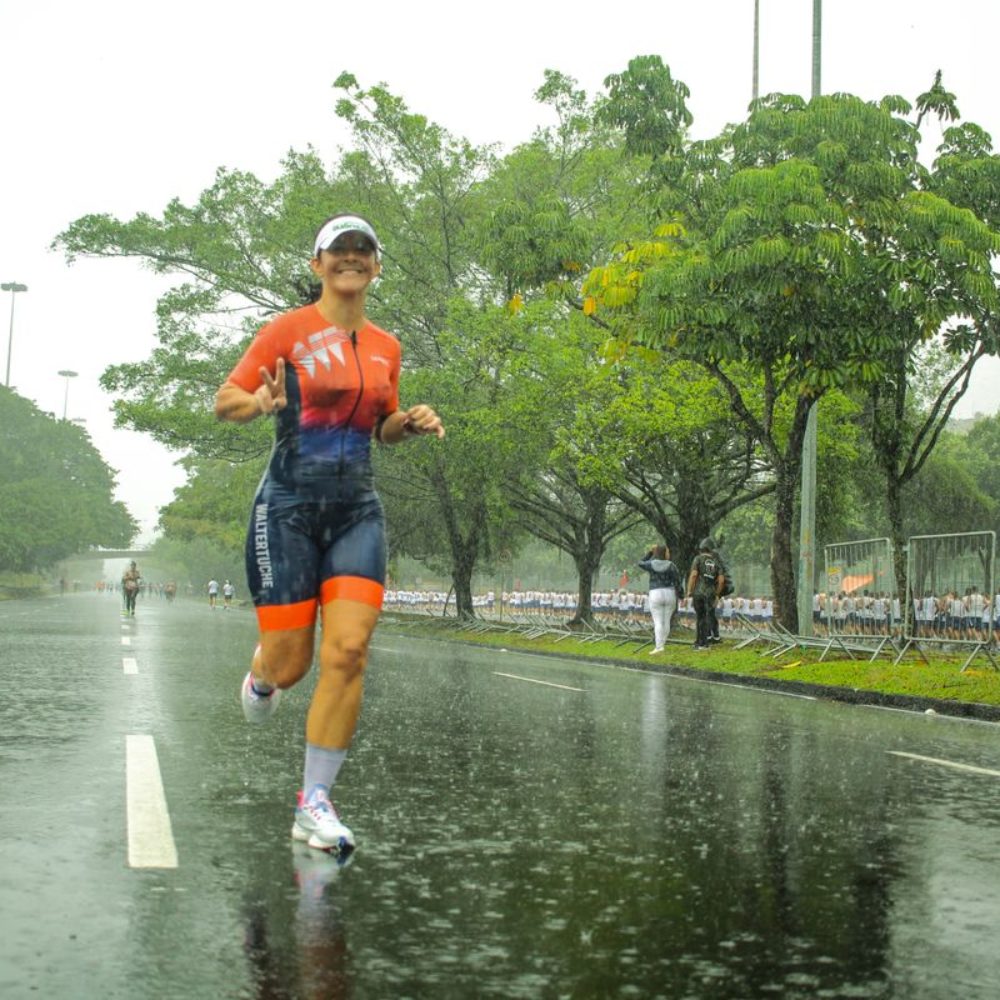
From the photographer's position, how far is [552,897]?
180 inches

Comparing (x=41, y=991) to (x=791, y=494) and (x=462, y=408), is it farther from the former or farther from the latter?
(x=462, y=408)

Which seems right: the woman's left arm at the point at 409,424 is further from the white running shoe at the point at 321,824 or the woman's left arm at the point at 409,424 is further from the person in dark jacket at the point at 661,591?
the person in dark jacket at the point at 661,591

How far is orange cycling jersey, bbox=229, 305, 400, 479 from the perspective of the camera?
206 inches

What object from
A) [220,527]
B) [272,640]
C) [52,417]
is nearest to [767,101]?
[272,640]

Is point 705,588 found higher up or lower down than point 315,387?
lower down

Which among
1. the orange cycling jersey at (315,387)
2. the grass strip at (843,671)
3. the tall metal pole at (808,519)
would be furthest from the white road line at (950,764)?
the tall metal pole at (808,519)

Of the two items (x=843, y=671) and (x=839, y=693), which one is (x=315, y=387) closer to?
(x=839, y=693)

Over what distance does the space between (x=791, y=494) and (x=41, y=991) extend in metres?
19.5

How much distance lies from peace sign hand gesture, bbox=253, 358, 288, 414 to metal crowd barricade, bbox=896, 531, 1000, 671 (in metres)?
12.8

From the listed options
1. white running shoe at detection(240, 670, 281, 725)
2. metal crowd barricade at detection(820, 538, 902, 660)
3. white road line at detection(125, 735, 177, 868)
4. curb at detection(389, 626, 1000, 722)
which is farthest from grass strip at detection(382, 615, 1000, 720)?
white running shoe at detection(240, 670, 281, 725)

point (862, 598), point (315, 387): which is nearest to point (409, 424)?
point (315, 387)

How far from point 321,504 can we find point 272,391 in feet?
1.43

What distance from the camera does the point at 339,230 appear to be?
5352 millimetres

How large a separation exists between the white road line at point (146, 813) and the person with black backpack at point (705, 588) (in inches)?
660
